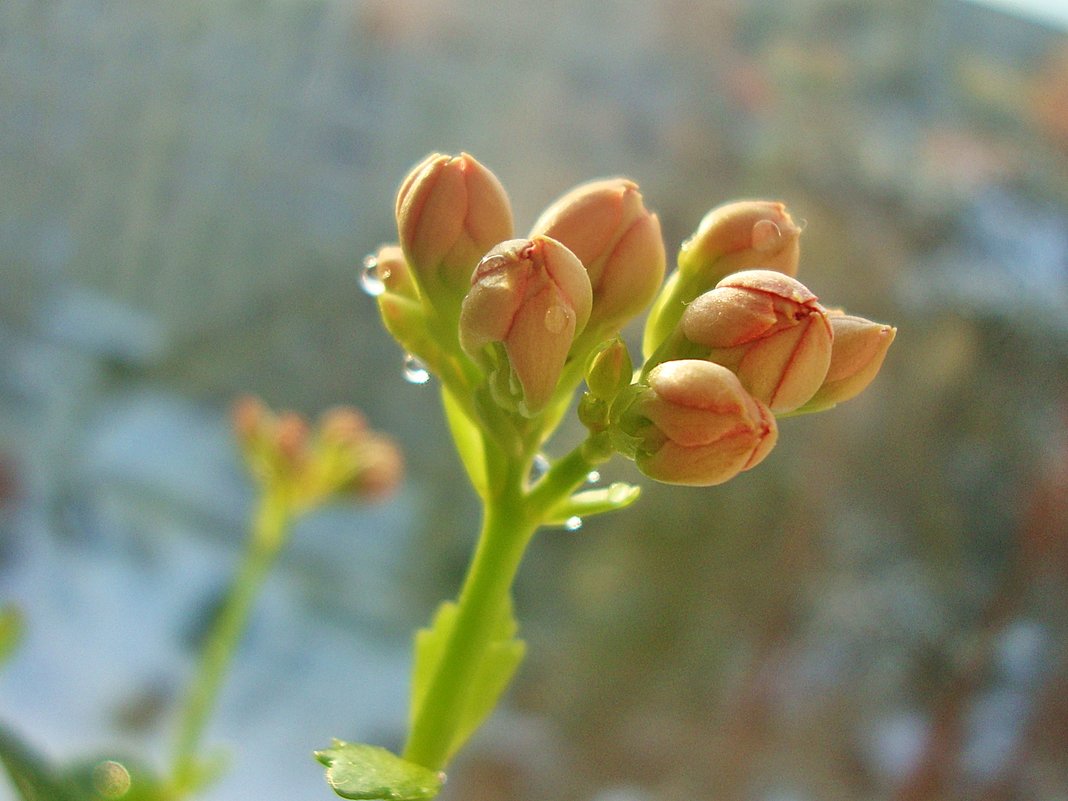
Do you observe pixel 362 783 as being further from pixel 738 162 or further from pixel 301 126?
pixel 738 162

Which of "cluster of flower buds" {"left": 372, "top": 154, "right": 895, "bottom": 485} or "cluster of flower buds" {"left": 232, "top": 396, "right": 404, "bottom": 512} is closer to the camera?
"cluster of flower buds" {"left": 372, "top": 154, "right": 895, "bottom": 485}

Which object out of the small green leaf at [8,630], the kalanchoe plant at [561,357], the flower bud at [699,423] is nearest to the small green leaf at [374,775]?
the kalanchoe plant at [561,357]

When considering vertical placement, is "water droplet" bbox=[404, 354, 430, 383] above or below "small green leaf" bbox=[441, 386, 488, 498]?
above

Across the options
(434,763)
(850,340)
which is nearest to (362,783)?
(434,763)

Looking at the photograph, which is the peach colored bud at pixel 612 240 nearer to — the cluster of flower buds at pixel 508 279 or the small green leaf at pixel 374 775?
the cluster of flower buds at pixel 508 279

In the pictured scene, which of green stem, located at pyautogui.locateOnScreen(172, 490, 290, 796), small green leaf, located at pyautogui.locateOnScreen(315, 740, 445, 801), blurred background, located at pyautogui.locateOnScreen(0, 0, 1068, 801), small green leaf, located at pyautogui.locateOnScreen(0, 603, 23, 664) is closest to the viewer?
small green leaf, located at pyautogui.locateOnScreen(315, 740, 445, 801)

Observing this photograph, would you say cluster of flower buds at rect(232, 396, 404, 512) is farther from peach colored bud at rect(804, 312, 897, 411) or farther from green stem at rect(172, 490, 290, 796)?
peach colored bud at rect(804, 312, 897, 411)

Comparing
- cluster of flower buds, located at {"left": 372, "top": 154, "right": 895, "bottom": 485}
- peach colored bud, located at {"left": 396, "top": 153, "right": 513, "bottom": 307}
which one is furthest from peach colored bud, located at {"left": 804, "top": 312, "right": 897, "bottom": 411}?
peach colored bud, located at {"left": 396, "top": 153, "right": 513, "bottom": 307}
